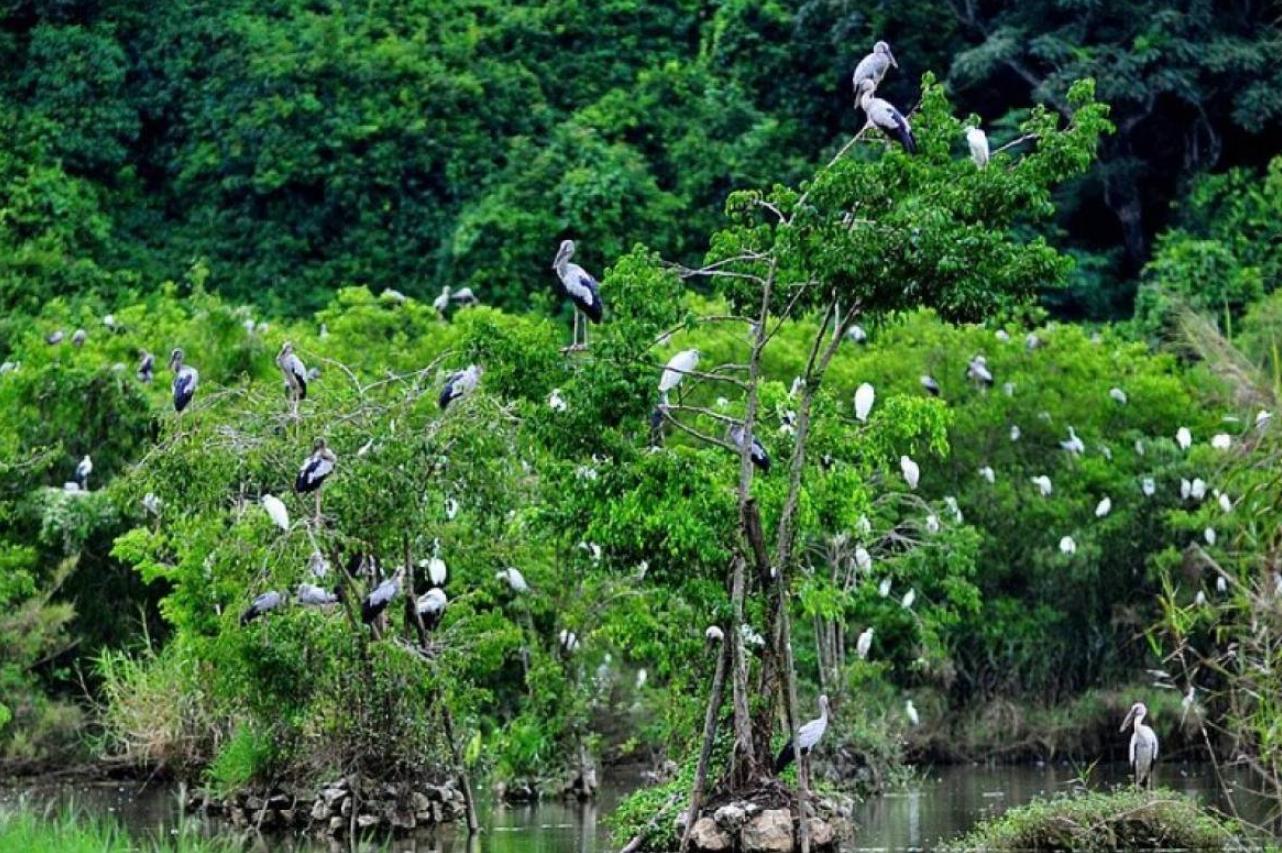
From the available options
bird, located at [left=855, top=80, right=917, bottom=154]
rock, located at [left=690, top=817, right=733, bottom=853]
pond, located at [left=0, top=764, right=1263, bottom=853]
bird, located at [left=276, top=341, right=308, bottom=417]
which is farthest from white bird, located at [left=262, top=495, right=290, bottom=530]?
bird, located at [left=855, top=80, right=917, bottom=154]

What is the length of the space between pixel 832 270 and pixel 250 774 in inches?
323

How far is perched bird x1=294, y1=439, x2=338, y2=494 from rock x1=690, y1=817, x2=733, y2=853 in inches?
153

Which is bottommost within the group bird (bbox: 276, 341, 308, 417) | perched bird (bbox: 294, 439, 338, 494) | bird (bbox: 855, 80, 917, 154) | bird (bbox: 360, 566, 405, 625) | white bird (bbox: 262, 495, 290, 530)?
bird (bbox: 360, 566, 405, 625)

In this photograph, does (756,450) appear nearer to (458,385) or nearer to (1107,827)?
(458,385)

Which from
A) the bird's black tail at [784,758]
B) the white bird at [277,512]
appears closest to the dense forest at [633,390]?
the white bird at [277,512]

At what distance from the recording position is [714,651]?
19.4 metres

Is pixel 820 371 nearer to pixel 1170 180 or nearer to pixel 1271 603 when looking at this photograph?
pixel 1271 603

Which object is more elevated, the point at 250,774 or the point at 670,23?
the point at 670,23

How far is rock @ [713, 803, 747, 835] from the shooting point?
16828 mm

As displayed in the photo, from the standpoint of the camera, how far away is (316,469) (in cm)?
1809

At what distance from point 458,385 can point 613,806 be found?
243 inches

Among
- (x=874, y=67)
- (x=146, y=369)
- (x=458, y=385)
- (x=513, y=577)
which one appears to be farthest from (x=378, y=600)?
(x=146, y=369)

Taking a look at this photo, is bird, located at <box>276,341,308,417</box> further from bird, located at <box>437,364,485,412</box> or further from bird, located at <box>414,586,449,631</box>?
bird, located at <box>414,586,449,631</box>

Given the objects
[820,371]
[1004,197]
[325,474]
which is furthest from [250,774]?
[1004,197]
